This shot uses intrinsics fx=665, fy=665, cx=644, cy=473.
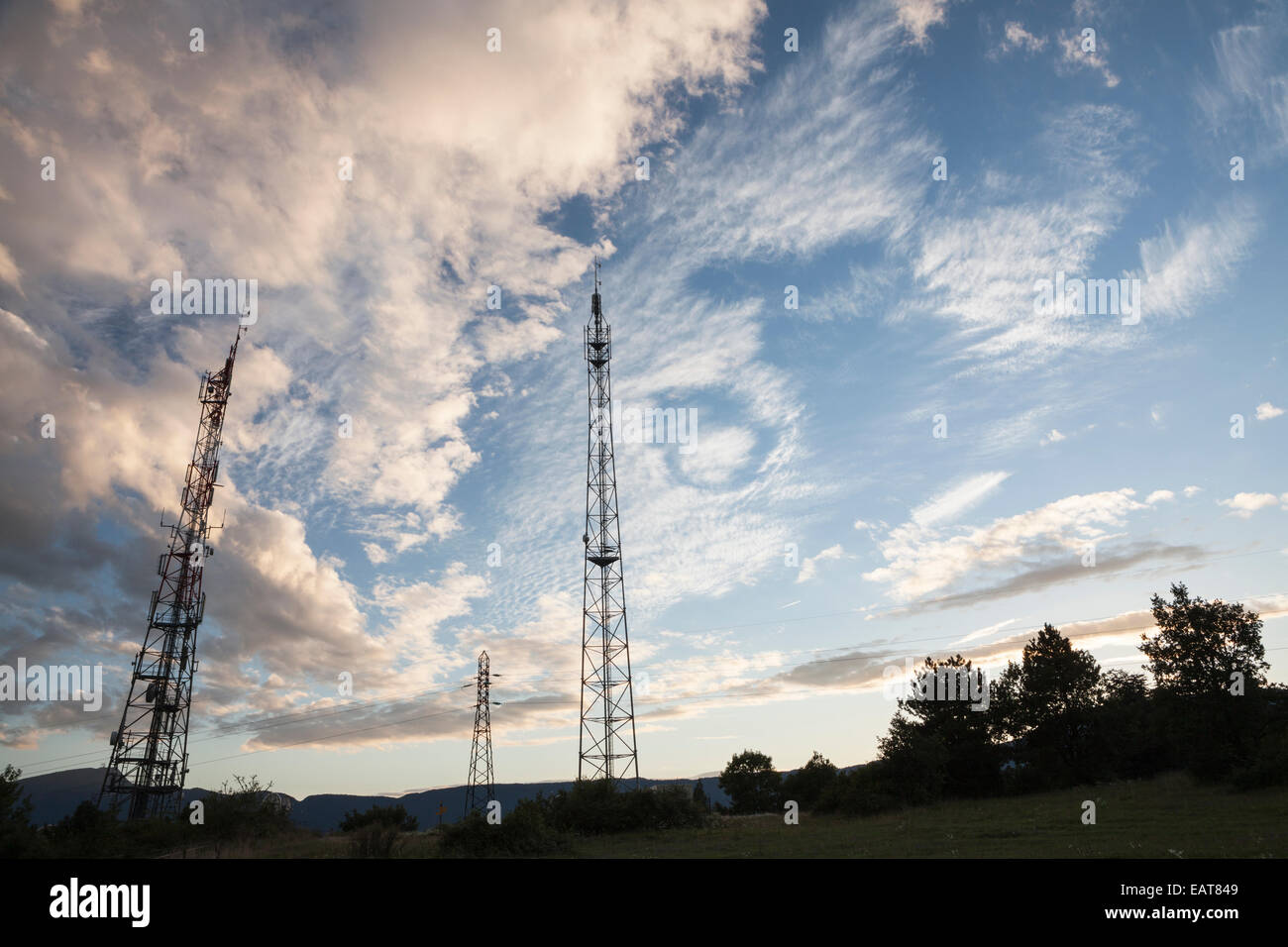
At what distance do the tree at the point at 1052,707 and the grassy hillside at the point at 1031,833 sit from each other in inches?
487

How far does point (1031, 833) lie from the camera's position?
26969mm

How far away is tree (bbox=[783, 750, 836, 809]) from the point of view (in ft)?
196

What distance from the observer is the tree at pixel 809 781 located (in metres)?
59.7

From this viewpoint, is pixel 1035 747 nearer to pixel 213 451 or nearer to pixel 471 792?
pixel 471 792

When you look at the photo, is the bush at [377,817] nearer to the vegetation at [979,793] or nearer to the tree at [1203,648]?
the vegetation at [979,793]

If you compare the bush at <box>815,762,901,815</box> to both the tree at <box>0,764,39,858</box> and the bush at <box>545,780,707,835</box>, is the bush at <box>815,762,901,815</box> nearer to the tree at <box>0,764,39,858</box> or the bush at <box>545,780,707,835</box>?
the bush at <box>545,780,707,835</box>

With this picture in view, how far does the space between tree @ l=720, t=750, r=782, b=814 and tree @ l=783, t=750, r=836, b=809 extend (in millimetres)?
2833

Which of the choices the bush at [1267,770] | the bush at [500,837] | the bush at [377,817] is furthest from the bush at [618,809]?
the bush at [1267,770]

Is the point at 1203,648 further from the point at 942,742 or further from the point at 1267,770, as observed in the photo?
the point at 942,742

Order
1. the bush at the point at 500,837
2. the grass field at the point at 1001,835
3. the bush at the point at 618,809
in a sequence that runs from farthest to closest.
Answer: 1. the bush at the point at 618,809
2. the bush at the point at 500,837
3. the grass field at the point at 1001,835

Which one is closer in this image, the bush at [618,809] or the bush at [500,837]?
the bush at [500,837]

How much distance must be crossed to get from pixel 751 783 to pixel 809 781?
8825 millimetres

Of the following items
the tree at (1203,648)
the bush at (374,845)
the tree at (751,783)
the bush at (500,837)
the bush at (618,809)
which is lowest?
the tree at (751,783)

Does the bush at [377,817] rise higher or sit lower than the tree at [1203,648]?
lower
